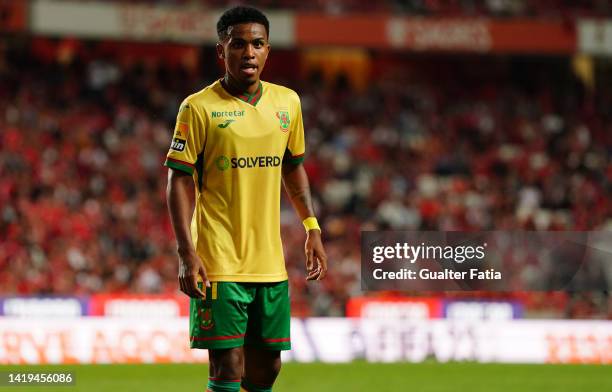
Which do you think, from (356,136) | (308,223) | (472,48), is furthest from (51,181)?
(308,223)

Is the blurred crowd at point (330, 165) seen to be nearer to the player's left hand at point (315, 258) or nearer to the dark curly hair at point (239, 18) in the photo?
the player's left hand at point (315, 258)

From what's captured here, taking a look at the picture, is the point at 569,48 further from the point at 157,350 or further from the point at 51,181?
the point at 157,350

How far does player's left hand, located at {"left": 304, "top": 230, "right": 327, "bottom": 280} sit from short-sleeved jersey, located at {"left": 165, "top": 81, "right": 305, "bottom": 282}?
208 millimetres

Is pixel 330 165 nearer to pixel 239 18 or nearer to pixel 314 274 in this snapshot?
pixel 314 274

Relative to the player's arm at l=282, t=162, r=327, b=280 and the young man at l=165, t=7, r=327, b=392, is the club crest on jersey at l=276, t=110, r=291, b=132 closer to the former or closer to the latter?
the young man at l=165, t=7, r=327, b=392

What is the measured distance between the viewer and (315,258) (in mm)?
5023

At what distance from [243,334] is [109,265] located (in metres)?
11.4

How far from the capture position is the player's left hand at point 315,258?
5000mm

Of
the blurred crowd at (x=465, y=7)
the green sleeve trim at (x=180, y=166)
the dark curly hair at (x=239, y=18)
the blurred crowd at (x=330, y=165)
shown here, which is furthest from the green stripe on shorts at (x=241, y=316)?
the blurred crowd at (x=465, y=7)

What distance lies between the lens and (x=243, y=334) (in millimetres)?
4707

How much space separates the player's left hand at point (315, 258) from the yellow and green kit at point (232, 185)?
0.66 ft

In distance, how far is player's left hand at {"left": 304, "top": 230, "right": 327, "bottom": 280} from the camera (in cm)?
500

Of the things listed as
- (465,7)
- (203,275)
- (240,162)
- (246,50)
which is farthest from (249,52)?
(465,7)

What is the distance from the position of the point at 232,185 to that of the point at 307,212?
50 cm
